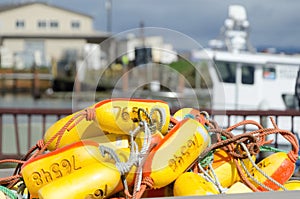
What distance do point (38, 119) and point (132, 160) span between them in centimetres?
1703

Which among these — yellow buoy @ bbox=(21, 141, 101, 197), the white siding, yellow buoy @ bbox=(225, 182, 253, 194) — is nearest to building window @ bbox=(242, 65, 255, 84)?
yellow buoy @ bbox=(225, 182, 253, 194)

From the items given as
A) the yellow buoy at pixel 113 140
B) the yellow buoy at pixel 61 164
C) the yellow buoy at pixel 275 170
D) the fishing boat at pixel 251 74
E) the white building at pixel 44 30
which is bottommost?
the white building at pixel 44 30

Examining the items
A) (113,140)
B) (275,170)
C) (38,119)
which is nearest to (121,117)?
(113,140)

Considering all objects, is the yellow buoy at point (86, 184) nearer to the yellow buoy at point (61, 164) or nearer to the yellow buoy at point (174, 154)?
the yellow buoy at point (61, 164)

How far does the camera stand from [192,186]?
2717mm

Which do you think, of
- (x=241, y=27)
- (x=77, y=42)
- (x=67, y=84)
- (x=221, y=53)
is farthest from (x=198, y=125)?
(x=77, y=42)

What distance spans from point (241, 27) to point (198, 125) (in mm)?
12881

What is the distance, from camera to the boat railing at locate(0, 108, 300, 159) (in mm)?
7020

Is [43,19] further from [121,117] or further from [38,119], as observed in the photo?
[121,117]

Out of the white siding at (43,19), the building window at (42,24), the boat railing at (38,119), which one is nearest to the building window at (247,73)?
the boat railing at (38,119)

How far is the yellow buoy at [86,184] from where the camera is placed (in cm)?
262

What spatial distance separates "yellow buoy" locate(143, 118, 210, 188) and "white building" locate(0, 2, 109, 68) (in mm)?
53962

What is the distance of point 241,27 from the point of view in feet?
50.7

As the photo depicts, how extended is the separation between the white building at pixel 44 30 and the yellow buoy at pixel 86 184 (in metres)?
54.1
